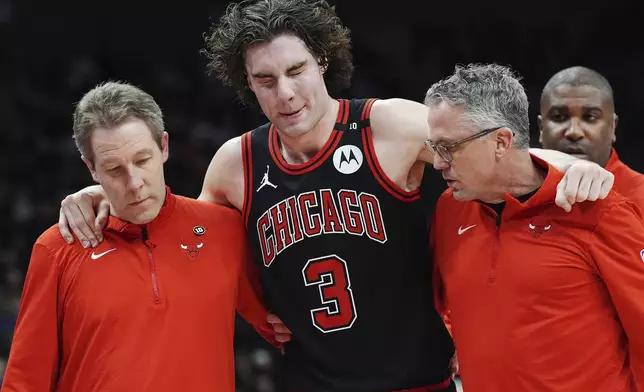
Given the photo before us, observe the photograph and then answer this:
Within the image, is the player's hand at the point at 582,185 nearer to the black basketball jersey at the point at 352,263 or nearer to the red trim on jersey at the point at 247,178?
the black basketball jersey at the point at 352,263

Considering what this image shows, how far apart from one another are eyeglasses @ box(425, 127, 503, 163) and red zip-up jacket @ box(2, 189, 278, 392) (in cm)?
98

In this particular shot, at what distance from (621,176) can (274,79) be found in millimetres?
1924

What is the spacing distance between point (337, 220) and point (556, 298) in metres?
0.97

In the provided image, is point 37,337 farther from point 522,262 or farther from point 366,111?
point 522,262

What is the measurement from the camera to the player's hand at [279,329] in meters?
3.77

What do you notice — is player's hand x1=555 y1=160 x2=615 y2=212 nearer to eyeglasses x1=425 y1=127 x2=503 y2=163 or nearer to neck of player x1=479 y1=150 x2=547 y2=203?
neck of player x1=479 y1=150 x2=547 y2=203

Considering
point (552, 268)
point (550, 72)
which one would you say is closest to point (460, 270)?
point (552, 268)

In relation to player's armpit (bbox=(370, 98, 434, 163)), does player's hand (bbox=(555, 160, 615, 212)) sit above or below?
below

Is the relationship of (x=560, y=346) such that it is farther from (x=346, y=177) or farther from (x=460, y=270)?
(x=346, y=177)

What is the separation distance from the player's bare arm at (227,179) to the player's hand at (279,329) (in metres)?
0.50

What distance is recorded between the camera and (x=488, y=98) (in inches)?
126

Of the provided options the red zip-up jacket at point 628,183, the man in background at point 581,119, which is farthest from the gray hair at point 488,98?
the man in background at point 581,119

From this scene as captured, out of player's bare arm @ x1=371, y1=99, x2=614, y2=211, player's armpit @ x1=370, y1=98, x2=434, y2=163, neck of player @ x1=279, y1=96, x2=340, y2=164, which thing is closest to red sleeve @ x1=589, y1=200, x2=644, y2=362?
player's bare arm @ x1=371, y1=99, x2=614, y2=211

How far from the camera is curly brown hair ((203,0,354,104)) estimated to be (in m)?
3.63
